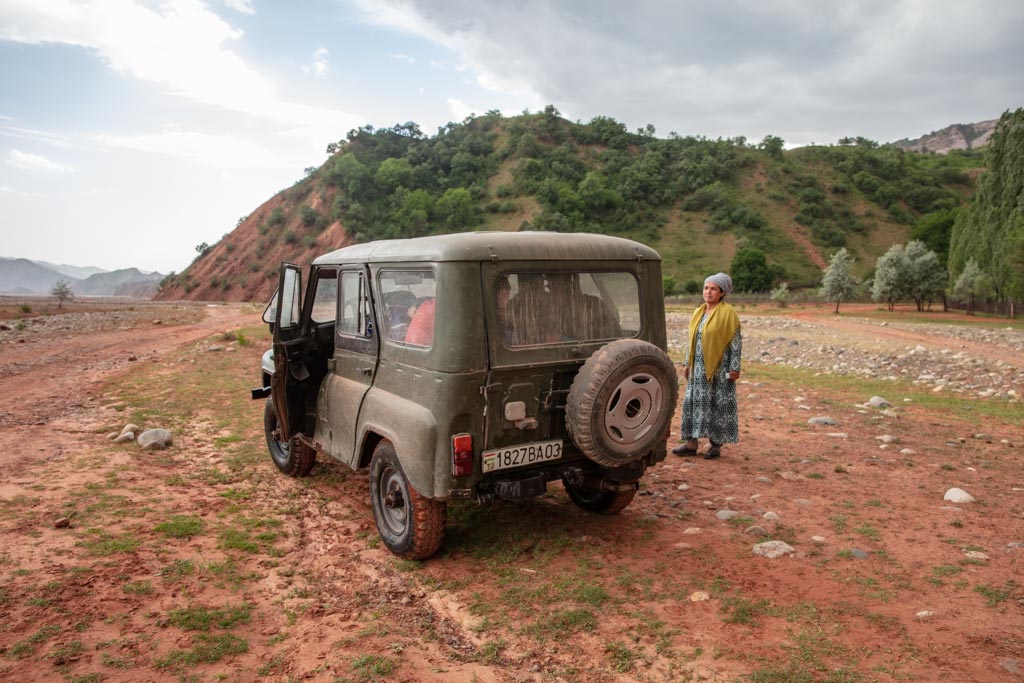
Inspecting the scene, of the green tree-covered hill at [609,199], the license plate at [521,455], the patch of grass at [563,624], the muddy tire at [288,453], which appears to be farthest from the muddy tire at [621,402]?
the green tree-covered hill at [609,199]

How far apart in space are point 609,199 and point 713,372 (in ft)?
231

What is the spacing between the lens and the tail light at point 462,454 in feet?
13.0

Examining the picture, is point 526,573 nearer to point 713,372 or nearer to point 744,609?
point 744,609

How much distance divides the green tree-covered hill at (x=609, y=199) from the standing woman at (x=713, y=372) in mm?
52779

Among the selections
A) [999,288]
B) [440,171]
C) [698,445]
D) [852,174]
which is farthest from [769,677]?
[852,174]

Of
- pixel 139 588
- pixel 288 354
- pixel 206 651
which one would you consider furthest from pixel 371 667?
pixel 288 354

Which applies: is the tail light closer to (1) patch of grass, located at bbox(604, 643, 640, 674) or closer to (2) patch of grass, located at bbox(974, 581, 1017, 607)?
(1) patch of grass, located at bbox(604, 643, 640, 674)

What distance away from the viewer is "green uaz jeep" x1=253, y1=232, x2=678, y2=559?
158 inches

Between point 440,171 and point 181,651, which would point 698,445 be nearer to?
point 181,651

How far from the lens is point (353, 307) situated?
16.9 feet

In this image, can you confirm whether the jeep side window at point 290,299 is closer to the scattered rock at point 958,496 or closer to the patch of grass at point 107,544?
the patch of grass at point 107,544

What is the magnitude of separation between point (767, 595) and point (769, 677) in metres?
0.91

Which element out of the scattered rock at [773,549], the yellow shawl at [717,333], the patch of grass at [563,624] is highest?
the yellow shawl at [717,333]

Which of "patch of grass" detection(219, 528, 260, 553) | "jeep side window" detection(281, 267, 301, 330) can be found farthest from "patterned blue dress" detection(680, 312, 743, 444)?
"patch of grass" detection(219, 528, 260, 553)
